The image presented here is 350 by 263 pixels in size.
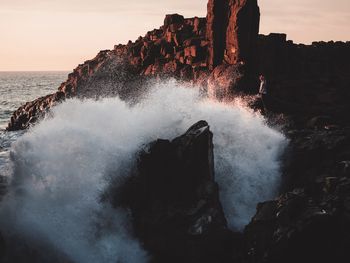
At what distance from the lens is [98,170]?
43.1 feet

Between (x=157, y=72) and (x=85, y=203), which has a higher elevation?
(x=157, y=72)

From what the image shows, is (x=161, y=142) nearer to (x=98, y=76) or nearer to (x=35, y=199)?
(x=35, y=199)

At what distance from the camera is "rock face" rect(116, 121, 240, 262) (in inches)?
440

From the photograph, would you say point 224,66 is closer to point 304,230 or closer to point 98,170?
point 98,170

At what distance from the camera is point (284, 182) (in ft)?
49.3

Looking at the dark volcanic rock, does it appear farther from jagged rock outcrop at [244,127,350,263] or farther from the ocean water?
the ocean water

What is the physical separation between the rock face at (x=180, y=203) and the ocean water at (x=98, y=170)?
0.53 m

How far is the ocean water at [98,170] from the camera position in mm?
11297

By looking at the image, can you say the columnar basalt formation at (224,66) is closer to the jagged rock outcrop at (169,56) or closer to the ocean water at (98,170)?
the jagged rock outcrop at (169,56)

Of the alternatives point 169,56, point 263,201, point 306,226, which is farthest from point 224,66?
point 306,226

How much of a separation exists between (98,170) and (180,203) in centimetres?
287

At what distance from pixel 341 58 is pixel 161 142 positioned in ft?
134

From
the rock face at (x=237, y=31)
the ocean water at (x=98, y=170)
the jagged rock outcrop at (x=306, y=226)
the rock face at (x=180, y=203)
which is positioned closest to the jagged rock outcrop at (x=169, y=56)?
the rock face at (x=237, y=31)

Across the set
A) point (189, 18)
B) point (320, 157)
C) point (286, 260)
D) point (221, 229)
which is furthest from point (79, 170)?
point (189, 18)
